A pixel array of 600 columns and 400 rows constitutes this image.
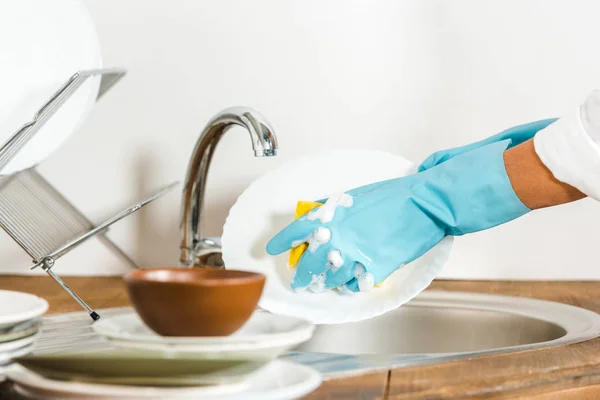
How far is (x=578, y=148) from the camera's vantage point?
95 centimetres

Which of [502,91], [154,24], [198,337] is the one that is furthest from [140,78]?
[198,337]

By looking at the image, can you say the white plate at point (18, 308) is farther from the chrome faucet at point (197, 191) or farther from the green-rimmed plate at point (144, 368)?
the chrome faucet at point (197, 191)

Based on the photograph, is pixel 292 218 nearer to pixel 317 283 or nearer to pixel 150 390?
pixel 317 283

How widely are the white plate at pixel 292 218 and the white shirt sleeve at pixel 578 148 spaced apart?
0.69ft

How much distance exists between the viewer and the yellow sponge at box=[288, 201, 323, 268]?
102 centimetres

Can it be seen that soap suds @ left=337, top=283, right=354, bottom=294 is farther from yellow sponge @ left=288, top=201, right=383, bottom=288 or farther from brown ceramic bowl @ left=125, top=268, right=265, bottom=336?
Result: brown ceramic bowl @ left=125, top=268, right=265, bottom=336

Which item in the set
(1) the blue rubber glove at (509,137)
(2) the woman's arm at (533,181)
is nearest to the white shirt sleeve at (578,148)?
(2) the woman's arm at (533,181)

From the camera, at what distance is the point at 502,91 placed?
1438mm

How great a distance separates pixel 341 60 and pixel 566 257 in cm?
58

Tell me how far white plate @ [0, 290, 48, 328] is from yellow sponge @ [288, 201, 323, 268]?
401mm

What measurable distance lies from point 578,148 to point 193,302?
625 millimetres

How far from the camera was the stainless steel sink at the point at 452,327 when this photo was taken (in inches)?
42.9

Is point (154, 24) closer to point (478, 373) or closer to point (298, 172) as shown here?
point (298, 172)

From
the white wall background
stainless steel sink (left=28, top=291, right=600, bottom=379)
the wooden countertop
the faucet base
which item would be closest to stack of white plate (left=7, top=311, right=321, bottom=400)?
the wooden countertop
